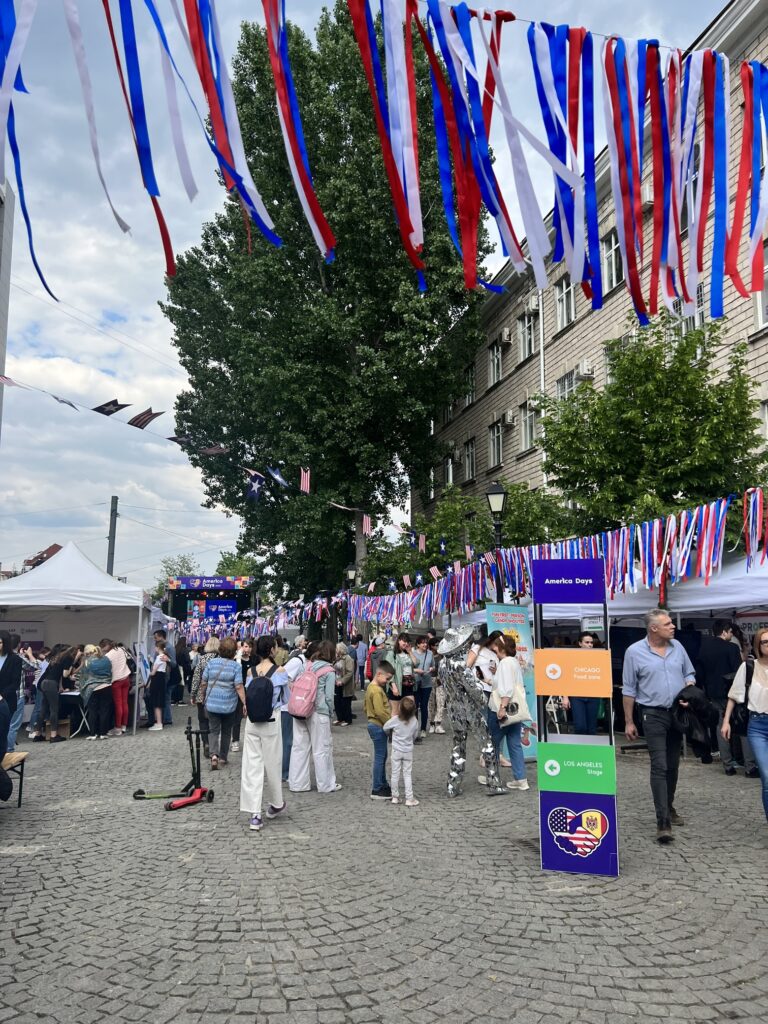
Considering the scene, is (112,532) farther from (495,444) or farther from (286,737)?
(286,737)

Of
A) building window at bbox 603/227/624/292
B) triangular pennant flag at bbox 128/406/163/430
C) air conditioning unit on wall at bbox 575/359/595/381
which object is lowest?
triangular pennant flag at bbox 128/406/163/430

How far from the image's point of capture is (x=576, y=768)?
5906mm

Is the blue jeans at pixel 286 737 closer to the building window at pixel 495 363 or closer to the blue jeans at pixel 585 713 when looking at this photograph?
the blue jeans at pixel 585 713

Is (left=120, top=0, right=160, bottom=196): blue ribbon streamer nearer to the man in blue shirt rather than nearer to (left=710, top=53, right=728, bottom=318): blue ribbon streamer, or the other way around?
(left=710, top=53, right=728, bottom=318): blue ribbon streamer

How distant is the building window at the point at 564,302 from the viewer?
24172 millimetres

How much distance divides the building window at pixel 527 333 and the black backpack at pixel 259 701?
21249mm

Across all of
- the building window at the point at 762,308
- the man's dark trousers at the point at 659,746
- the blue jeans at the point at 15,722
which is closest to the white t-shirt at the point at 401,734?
the man's dark trousers at the point at 659,746

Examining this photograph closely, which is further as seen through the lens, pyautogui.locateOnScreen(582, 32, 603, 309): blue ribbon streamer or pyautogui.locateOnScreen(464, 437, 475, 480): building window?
pyautogui.locateOnScreen(464, 437, 475, 480): building window

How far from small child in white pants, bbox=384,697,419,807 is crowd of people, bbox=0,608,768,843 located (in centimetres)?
1

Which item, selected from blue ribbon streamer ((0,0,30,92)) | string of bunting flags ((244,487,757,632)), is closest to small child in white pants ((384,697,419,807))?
string of bunting flags ((244,487,757,632))

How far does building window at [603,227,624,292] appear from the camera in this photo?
21531 mm

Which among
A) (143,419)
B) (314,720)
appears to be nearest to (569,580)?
(314,720)

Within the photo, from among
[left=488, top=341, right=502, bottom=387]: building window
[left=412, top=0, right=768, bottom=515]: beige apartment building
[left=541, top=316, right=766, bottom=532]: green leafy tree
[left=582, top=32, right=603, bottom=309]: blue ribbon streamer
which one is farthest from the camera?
[left=488, top=341, right=502, bottom=387]: building window

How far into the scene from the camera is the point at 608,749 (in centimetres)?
580
